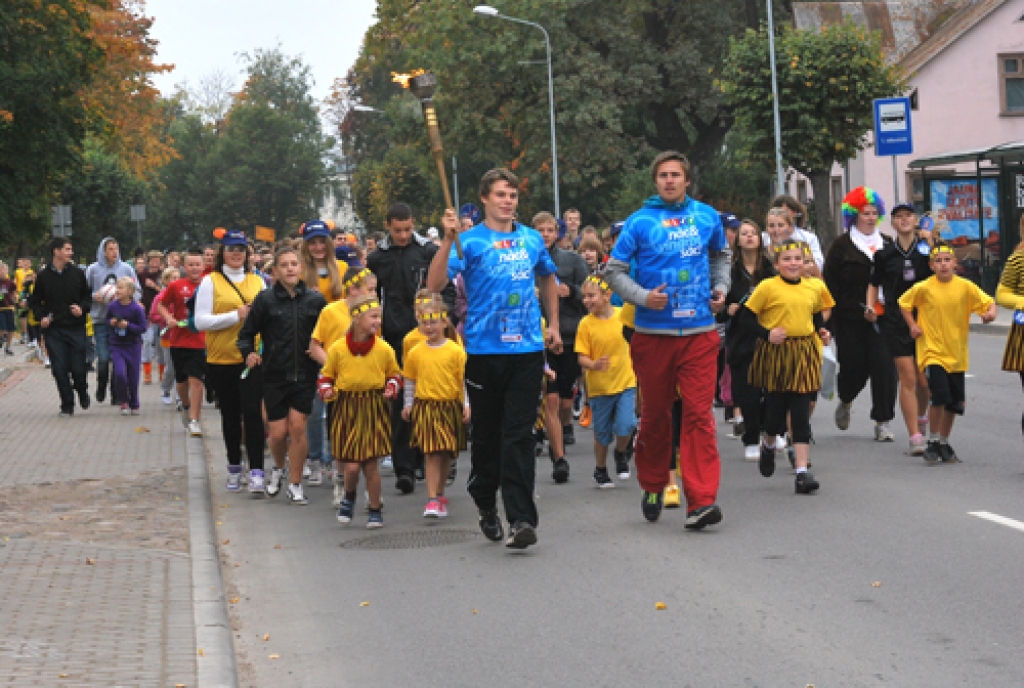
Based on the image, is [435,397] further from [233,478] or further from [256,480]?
[233,478]

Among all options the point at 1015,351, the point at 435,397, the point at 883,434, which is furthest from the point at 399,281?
the point at 1015,351

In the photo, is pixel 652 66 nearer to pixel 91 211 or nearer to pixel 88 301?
pixel 91 211

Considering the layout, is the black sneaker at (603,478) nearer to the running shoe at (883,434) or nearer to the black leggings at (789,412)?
the black leggings at (789,412)

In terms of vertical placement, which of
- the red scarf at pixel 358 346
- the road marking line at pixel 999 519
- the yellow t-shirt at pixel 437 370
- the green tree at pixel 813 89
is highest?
the green tree at pixel 813 89

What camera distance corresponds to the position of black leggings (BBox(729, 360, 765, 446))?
12047 millimetres

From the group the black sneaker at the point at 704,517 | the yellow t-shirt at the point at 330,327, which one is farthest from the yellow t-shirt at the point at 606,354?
the black sneaker at the point at 704,517

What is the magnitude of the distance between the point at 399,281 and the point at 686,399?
133 inches

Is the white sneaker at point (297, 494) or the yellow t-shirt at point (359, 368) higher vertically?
the yellow t-shirt at point (359, 368)

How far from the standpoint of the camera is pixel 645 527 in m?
9.55

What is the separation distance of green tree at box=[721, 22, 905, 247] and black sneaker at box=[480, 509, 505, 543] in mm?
29904

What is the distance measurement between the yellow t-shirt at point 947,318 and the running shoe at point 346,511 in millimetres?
4393

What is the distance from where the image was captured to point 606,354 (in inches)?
452

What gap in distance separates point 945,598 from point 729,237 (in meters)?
6.87

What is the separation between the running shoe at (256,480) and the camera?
11938mm
